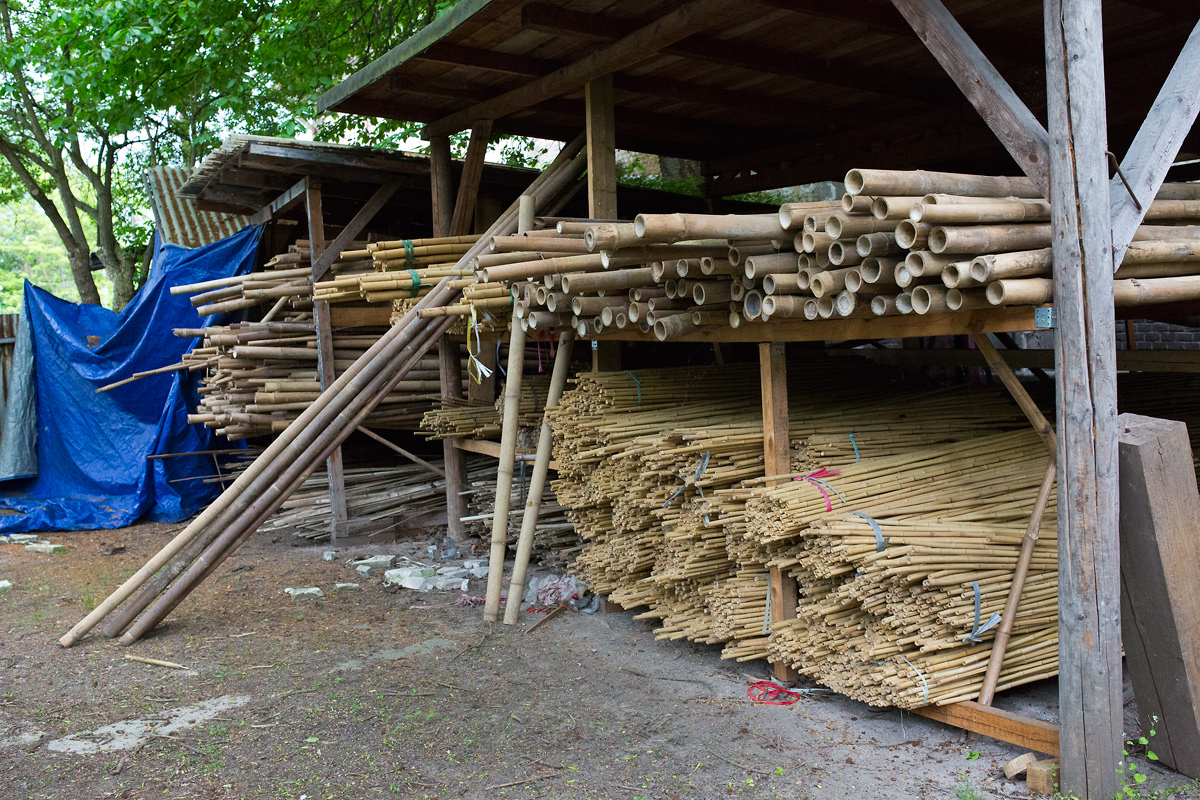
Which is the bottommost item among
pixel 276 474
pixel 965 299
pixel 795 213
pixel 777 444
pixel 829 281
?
pixel 276 474

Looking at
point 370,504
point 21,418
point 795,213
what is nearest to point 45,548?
point 21,418

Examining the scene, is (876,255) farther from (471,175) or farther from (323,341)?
(323,341)

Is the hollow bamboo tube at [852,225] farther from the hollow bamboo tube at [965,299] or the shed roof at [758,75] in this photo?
the shed roof at [758,75]

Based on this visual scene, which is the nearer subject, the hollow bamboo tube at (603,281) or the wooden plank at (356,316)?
the hollow bamboo tube at (603,281)

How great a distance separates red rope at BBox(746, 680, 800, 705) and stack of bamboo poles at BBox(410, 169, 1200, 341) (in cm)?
225

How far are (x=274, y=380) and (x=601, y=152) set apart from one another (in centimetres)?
487

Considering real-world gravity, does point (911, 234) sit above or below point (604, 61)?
below

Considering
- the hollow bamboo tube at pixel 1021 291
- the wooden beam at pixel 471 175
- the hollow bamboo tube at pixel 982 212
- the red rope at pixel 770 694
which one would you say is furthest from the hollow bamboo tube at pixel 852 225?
the wooden beam at pixel 471 175

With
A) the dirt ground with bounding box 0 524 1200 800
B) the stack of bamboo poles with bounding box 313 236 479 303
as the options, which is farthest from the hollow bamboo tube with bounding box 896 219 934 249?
the stack of bamboo poles with bounding box 313 236 479 303

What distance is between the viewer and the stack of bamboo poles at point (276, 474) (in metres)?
6.50

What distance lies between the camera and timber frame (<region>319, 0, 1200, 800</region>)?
12.7 ft

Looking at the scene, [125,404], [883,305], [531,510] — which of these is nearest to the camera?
[883,305]

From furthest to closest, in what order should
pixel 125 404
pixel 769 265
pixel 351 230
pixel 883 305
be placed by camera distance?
pixel 125 404 → pixel 351 230 → pixel 769 265 → pixel 883 305

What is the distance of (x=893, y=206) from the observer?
12.3 ft
